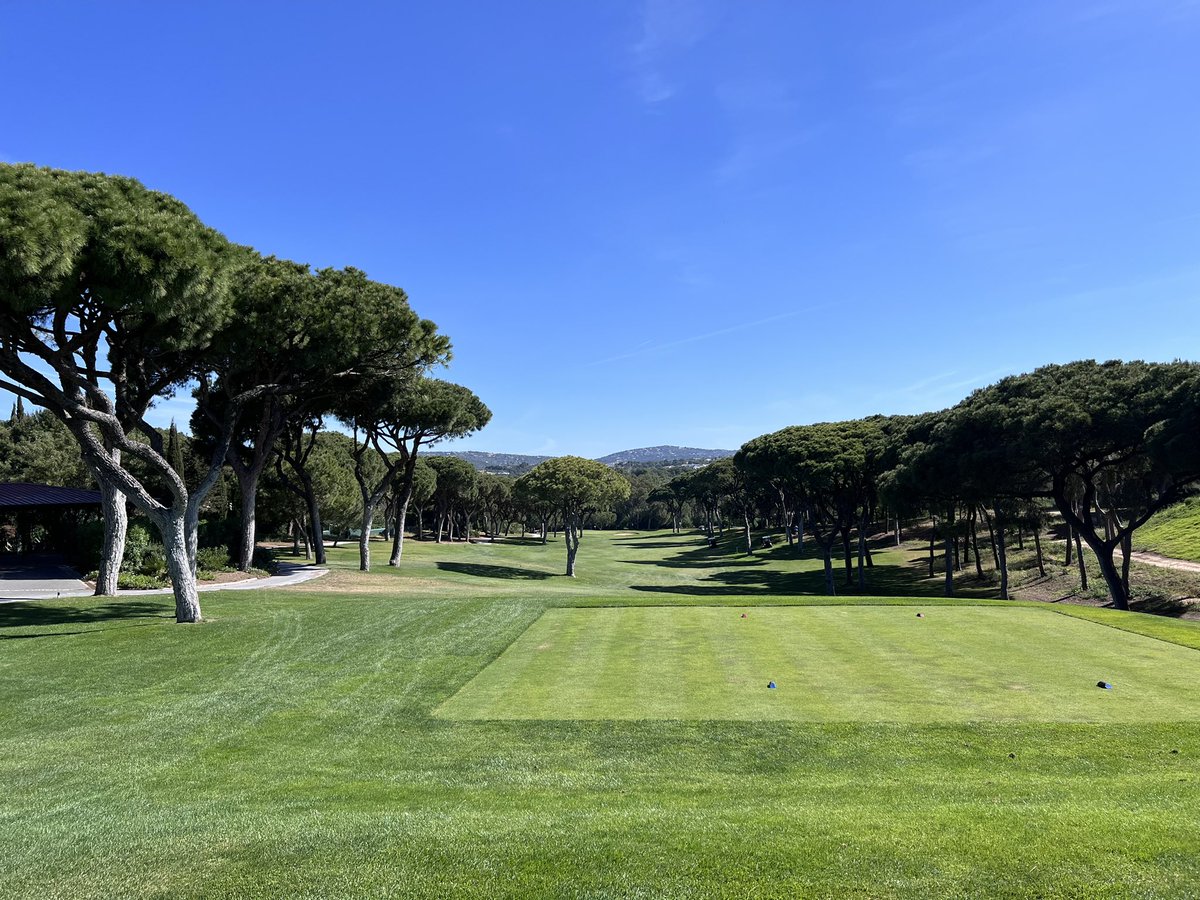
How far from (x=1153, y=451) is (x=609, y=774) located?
26.9 meters

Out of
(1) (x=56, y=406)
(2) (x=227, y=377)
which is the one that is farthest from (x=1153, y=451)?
(1) (x=56, y=406)

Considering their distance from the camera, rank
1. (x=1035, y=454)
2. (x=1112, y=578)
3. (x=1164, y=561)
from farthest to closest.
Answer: (x=1164, y=561)
(x=1035, y=454)
(x=1112, y=578)

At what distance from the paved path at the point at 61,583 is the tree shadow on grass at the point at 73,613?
2178 millimetres

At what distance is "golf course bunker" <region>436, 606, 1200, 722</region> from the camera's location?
9766mm

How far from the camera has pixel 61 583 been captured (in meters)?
26.6

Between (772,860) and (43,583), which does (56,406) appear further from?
(772,860)

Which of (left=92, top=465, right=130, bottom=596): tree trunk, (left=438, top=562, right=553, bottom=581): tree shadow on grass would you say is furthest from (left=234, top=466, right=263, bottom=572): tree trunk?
(left=438, top=562, right=553, bottom=581): tree shadow on grass

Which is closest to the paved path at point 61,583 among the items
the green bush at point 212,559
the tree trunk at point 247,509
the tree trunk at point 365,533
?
the tree trunk at point 247,509

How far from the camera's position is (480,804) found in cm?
706

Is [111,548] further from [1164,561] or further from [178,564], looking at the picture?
[1164,561]

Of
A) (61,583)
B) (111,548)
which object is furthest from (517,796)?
(61,583)

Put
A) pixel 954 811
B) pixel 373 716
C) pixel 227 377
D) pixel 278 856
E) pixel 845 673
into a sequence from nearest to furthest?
1. pixel 278 856
2. pixel 954 811
3. pixel 373 716
4. pixel 845 673
5. pixel 227 377

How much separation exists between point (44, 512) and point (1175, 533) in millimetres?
70234

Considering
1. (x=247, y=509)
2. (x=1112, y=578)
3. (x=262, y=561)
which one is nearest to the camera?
(x=1112, y=578)
